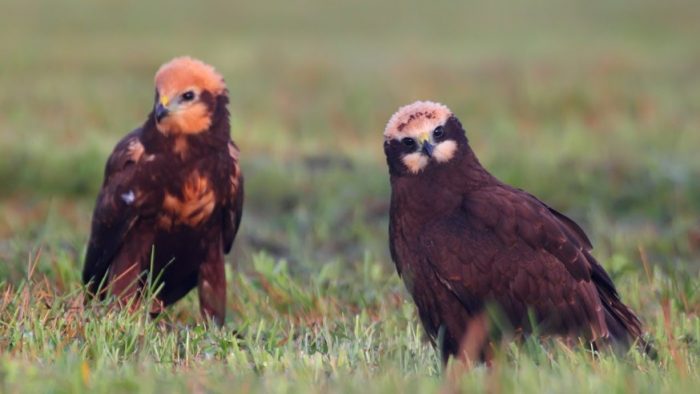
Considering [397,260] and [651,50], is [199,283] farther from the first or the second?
[651,50]

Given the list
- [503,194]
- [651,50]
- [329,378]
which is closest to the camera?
[329,378]

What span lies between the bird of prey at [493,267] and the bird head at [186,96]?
4.66 ft

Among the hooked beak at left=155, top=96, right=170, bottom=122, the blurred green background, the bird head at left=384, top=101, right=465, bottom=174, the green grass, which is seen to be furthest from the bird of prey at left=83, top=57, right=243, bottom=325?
the bird head at left=384, top=101, right=465, bottom=174

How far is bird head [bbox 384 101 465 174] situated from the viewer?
6121mm

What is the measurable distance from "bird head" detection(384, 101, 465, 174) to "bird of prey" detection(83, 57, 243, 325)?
3.67ft

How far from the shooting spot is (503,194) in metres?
5.93

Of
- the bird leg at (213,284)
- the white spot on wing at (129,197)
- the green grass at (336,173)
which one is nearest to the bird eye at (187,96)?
the white spot on wing at (129,197)

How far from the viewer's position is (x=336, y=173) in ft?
35.8

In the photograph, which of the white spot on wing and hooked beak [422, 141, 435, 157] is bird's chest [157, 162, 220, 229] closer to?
the white spot on wing

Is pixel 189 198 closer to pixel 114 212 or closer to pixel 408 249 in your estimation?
pixel 114 212

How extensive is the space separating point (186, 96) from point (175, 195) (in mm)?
548

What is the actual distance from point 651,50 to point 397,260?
1410 cm

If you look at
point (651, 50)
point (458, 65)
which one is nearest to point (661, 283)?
point (458, 65)

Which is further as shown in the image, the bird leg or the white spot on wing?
the bird leg
